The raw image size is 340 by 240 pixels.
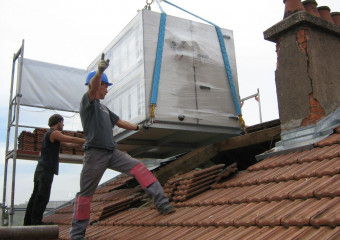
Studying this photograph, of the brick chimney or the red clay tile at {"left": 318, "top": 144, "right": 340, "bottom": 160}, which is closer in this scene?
the red clay tile at {"left": 318, "top": 144, "right": 340, "bottom": 160}

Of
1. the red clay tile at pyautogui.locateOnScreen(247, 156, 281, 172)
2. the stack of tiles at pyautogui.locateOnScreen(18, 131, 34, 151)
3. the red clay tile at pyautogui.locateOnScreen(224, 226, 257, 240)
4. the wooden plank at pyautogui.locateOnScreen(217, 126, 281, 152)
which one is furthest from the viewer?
the stack of tiles at pyautogui.locateOnScreen(18, 131, 34, 151)

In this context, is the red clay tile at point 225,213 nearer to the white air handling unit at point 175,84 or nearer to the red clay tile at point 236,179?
the red clay tile at point 236,179

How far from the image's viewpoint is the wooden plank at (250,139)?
4.38 m

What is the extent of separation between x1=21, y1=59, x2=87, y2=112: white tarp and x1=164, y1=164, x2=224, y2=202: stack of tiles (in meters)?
4.58

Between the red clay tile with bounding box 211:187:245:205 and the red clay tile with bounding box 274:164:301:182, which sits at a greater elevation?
the red clay tile with bounding box 274:164:301:182

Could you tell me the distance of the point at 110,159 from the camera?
3729 mm

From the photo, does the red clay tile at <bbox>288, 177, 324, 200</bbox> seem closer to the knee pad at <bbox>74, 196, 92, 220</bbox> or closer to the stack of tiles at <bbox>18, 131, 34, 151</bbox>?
the knee pad at <bbox>74, 196, 92, 220</bbox>

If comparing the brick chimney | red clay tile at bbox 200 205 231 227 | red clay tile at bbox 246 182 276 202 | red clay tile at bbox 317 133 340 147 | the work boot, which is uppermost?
the brick chimney

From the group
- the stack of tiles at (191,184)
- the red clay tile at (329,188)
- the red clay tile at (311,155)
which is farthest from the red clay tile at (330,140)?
the stack of tiles at (191,184)

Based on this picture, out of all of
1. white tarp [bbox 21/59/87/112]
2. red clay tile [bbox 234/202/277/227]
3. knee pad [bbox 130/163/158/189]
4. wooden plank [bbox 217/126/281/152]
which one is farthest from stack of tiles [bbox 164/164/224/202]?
white tarp [bbox 21/59/87/112]

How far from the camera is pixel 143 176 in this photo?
146 inches

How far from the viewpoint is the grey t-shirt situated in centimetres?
359

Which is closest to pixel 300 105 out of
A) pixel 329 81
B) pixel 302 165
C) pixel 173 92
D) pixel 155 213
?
pixel 329 81

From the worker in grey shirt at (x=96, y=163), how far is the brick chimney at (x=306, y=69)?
152 centimetres
